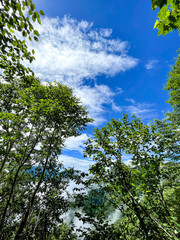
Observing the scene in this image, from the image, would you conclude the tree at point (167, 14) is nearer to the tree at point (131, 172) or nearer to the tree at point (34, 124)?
the tree at point (131, 172)

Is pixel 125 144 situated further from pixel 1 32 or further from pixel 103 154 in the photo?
pixel 1 32

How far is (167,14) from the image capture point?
1451 millimetres

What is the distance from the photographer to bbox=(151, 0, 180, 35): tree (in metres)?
1.40

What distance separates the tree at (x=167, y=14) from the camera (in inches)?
55.1

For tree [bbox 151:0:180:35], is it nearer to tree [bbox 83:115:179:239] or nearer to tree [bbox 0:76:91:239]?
tree [bbox 83:115:179:239]

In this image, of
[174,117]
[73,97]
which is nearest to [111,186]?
[73,97]

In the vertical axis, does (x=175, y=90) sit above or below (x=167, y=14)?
above

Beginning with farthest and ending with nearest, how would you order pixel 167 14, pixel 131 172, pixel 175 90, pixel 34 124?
pixel 175 90 → pixel 34 124 → pixel 131 172 → pixel 167 14

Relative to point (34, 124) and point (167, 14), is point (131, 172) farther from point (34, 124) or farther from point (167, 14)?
point (34, 124)

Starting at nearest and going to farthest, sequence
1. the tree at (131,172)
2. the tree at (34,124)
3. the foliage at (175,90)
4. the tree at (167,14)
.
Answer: the tree at (167,14), the tree at (131,172), the tree at (34,124), the foliage at (175,90)

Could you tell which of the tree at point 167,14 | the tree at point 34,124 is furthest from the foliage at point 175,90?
the tree at point 167,14

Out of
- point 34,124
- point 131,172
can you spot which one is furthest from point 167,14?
point 34,124

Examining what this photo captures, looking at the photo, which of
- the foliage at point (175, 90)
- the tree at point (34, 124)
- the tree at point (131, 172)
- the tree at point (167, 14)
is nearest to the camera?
the tree at point (167, 14)

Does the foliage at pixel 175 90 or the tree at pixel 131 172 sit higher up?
the foliage at pixel 175 90
